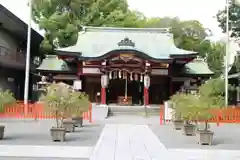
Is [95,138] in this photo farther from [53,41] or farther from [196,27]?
[196,27]

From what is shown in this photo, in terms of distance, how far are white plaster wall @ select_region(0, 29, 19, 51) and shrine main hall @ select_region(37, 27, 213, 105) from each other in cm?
373

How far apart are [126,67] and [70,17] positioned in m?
13.6

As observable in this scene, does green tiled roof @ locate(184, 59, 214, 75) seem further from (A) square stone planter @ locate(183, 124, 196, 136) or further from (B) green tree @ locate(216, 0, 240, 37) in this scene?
(A) square stone planter @ locate(183, 124, 196, 136)

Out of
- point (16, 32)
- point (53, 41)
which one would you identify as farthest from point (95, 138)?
point (53, 41)

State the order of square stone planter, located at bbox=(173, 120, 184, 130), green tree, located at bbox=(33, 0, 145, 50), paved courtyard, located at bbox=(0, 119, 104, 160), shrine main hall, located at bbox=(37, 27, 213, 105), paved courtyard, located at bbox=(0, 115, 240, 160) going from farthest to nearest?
green tree, located at bbox=(33, 0, 145, 50), shrine main hall, located at bbox=(37, 27, 213, 105), square stone planter, located at bbox=(173, 120, 184, 130), paved courtyard, located at bbox=(0, 115, 240, 160), paved courtyard, located at bbox=(0, 119, 104, 160)

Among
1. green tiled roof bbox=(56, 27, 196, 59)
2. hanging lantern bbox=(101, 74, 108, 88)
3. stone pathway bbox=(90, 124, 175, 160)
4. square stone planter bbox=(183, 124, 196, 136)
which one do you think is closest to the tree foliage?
green tiled roof bbox=(56, 27, 196, 59)

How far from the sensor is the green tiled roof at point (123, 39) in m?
36.1

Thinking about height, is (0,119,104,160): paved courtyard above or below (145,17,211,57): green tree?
below

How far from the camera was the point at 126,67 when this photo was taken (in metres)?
34.1

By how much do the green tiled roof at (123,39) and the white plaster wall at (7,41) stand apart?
5.79 meters

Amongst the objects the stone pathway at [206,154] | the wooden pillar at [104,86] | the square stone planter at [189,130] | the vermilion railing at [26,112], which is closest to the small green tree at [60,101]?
the stone pathway at [206,154]

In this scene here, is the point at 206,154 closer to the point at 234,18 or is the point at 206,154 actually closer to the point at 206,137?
the point at 206,137

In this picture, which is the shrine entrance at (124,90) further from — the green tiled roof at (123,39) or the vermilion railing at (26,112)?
the vermilion railing at (26,112)

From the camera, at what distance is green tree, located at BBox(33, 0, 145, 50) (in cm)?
4238
